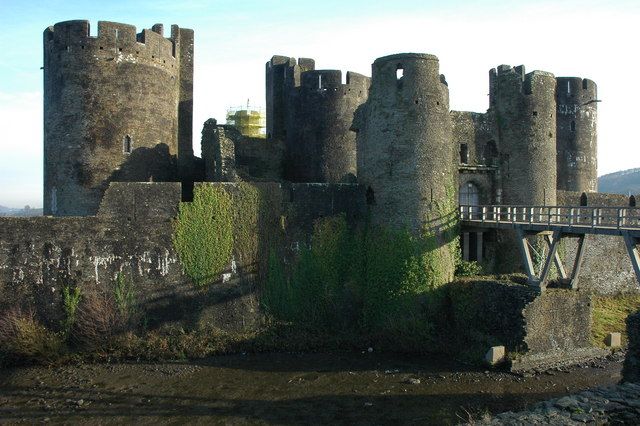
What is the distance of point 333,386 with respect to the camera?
13273 mm

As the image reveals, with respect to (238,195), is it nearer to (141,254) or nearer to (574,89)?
(141,254)

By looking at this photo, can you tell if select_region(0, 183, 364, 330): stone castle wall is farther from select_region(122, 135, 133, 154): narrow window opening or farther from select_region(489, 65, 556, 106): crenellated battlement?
Answer: select_region(489, 65, 556, 106): crenellated battlement

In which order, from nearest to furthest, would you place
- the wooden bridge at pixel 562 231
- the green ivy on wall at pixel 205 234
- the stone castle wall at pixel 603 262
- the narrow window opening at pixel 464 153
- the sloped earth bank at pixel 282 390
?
1. the sloped earth bank at pixel 282 390
2. the wooden bridge at pixel 562 231
3. the green ivy on wall at pixel 205 234
4. the narrow window opening at pixel 464 153
5. the stone castle wall at pixel 603 262

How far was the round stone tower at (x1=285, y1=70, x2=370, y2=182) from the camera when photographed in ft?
73.1

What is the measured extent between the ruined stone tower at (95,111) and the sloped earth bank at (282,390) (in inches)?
257

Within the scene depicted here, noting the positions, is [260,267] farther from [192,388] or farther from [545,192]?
[545,192]

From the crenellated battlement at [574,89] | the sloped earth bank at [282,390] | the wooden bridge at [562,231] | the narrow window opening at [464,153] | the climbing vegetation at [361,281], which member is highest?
the crenellated battlement at [574,89]

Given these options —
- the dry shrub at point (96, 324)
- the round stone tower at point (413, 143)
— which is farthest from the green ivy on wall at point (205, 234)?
the round stone tower at point (413, 143)

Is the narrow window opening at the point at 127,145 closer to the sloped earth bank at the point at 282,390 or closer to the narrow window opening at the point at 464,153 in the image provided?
the sloped earth bank at the point at 282,390

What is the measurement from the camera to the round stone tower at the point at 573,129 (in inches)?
1023

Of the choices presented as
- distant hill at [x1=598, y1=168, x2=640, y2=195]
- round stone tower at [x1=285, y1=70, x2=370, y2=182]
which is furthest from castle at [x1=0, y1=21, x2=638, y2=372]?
distant hill at [x1=598, y1=168, x2=640, y2=195]

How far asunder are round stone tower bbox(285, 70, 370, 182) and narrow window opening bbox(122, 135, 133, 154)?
22.1 ft

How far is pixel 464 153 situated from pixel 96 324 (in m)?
12.9

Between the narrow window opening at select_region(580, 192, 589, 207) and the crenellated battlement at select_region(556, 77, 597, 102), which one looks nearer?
the narrow window opening at select_region(580, 192, 589, 207)
